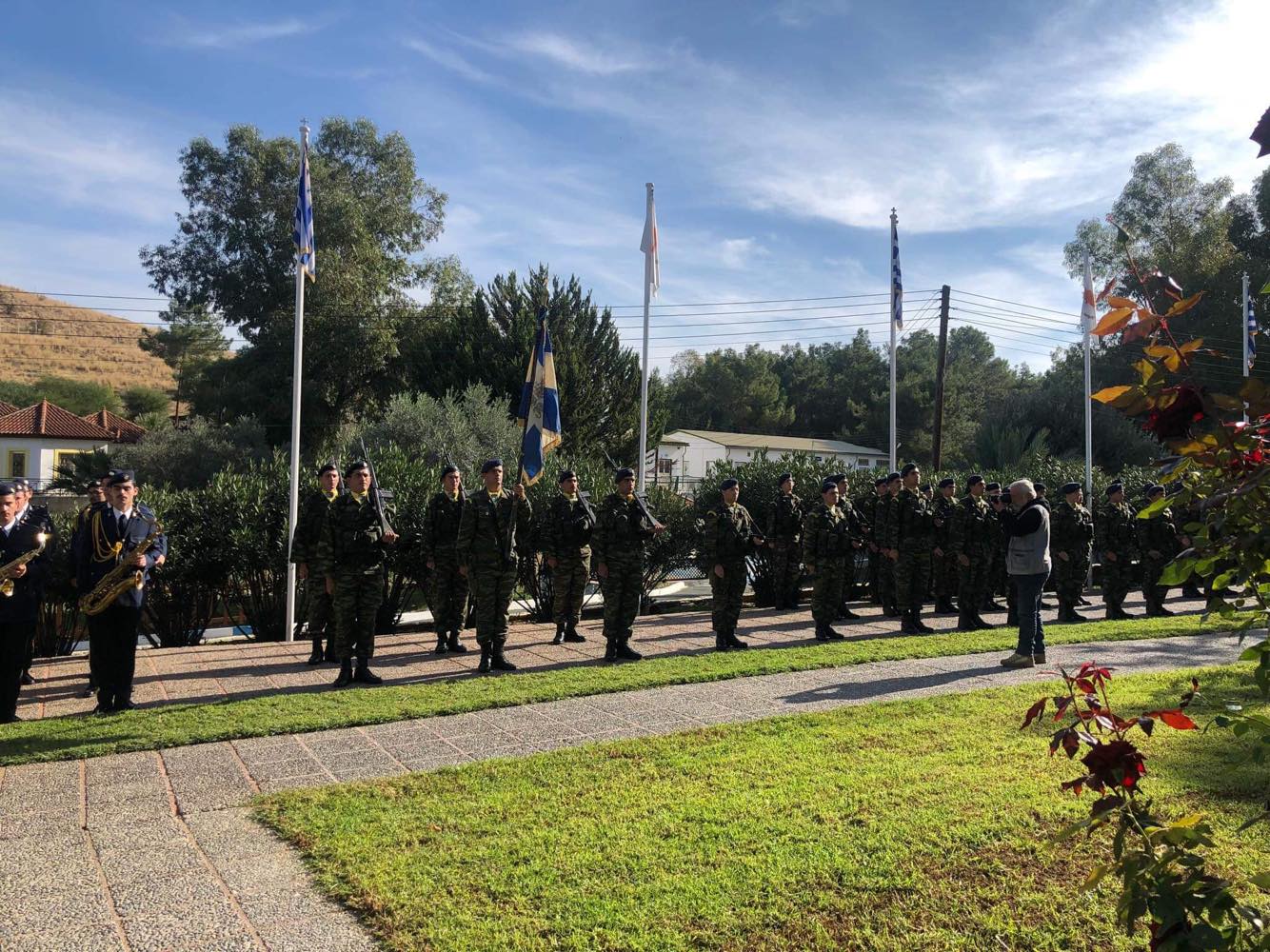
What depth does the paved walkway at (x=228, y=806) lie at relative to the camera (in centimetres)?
377

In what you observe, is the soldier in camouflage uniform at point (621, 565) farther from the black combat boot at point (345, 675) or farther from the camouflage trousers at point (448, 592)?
the black combat boot at point (345, 675)

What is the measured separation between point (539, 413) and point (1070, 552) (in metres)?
Answer: 7.94

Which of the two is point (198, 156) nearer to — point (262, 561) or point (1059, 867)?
point (262, 561)

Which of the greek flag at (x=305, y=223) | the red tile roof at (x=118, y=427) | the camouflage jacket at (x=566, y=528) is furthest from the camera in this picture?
the red tile roof at (x=118, y=427)

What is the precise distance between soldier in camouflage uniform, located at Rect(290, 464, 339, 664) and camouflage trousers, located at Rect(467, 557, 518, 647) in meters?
1.51

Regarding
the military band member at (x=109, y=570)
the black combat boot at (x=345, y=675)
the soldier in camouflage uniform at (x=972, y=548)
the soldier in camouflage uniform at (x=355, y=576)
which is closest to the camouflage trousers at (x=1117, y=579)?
the soldier in camouflage uniform at (x=972, y=548)

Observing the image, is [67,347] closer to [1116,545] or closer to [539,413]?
[539,413]

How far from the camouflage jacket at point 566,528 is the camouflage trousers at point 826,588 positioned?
294 cm

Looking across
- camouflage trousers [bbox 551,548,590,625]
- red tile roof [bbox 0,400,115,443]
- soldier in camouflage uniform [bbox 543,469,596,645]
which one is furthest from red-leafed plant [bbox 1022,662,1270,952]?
red tile roof [bbox 0,400,115,443]

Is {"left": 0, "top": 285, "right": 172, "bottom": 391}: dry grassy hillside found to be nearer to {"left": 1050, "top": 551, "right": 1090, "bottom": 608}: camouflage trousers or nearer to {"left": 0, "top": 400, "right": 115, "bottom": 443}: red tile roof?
{"left": 0, "top": 400, "right": 115, "bottom": 443}: red tile roof

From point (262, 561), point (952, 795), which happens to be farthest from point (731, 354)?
point (952, 795)

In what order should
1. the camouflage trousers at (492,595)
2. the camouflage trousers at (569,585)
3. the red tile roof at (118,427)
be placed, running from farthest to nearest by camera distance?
the red tile roof at (118,427)
the camouflage trousers at (569,585)
the camouflage trousers at (492,595)

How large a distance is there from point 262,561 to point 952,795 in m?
8.87

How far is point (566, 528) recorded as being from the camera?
1127 cm
